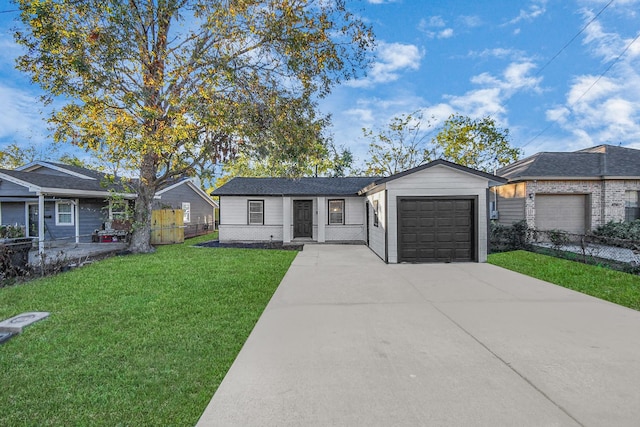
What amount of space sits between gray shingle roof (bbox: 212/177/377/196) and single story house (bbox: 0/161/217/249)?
4593mm

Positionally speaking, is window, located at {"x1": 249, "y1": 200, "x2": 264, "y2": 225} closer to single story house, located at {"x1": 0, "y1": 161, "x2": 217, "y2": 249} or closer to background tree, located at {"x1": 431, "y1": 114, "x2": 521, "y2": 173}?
single story house, located at {"x1": 0, "y1": 161, "x2": 217, "y2": 249}

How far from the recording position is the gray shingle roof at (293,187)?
14938 mm

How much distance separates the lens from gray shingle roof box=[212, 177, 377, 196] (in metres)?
14.9

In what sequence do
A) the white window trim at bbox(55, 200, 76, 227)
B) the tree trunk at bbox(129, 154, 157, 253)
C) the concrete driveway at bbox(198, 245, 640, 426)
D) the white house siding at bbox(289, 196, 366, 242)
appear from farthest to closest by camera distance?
the white house siding at bbox(289, 196, 366, 242), the white window trim at bbox(55, 200, 76, 227), the tree trunk at bbox(129, 154, 157, 253), the concrete driveway at bbox(198, 245, 640, 426)

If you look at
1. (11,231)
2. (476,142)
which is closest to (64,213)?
(11,231)

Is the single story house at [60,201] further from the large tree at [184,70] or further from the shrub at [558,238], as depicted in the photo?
the shrub at [558,238]

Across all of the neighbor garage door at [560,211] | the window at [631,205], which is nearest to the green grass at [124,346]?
the neighbor garage door at [560,211]

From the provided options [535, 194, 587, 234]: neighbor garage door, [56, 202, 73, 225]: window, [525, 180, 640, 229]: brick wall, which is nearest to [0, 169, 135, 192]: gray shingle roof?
[56, 202, 73, 225]: window

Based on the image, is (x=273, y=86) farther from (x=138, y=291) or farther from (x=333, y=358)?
(x=333, y=358)

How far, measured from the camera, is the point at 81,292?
623 centimetres

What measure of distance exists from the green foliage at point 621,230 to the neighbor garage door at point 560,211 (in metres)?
0.85

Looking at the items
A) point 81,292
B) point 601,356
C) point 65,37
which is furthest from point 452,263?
point 65,37

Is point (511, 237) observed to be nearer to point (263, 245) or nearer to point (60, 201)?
point (263, 245)

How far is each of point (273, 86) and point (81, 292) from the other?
8.61 m
